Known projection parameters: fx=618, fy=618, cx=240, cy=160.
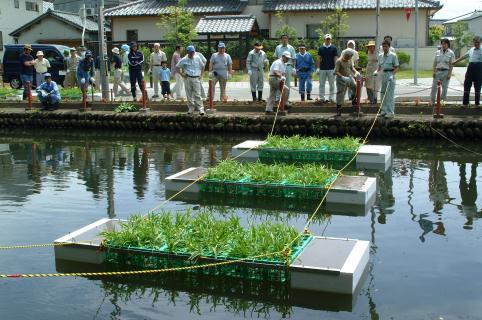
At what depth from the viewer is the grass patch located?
31.7ft

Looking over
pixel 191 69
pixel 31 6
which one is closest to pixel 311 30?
pixel 191 69

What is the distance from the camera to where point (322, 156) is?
12078mm

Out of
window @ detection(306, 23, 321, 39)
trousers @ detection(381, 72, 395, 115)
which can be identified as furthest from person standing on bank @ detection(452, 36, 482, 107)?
window @ detection(306, 23, 321, 39)

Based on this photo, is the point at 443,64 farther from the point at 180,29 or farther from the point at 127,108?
the point at 180,29

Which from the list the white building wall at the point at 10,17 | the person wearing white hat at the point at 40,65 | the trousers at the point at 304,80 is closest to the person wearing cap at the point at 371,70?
the trousers at the point at 304,80

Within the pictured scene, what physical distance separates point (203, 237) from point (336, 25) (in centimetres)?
2728

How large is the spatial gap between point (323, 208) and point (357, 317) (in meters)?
3.56

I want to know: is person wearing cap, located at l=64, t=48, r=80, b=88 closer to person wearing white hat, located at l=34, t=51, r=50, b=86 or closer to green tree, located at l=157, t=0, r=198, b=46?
person wearing white hat, located at l=34, t=51, r=50, b=86

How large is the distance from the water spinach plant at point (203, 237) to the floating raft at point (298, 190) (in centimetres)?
219

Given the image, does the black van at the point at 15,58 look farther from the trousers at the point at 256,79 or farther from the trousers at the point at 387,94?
the trousers at the point at 387,94

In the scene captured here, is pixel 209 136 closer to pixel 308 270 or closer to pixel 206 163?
pixel 206 163

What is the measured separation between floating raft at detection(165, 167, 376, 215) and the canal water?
27cm

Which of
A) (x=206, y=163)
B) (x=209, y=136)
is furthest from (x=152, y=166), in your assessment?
(x=209, y=136)

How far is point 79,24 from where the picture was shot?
4038 cm
